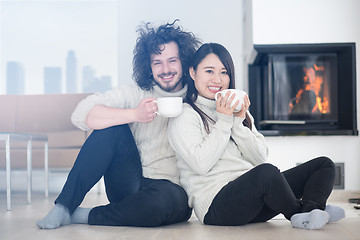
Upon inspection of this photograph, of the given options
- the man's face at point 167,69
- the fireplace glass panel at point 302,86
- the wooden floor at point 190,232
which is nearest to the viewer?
the wooden floor at point 190,232

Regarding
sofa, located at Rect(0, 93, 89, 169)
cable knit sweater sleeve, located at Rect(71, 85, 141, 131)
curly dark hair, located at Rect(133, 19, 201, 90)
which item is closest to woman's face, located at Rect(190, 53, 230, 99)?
curly dark hair, located at Rect(133, 19, 201, 90)

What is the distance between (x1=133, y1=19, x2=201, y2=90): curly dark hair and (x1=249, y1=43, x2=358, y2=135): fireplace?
1.62 meters

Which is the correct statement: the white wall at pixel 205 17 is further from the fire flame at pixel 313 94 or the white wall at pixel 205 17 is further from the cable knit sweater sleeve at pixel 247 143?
the cable knit sweater sleeve at pixel 247 143

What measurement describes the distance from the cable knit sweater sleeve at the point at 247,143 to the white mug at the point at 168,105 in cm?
24

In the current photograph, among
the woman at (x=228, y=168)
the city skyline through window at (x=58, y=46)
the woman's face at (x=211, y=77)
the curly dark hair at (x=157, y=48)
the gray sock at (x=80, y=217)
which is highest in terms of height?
the city skyline through window at (x=58, y=46)

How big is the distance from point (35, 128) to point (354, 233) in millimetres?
3369

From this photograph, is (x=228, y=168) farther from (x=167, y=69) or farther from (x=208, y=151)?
(x=167, y=69)

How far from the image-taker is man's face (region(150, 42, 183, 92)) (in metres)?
2.01

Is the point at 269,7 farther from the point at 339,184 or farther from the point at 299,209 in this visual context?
the point at 299,209

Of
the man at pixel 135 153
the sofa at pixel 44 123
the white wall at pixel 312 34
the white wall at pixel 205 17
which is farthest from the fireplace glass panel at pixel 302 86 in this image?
the man at pixel 135 153

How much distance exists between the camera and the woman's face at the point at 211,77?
6.26ft

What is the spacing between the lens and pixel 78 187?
6.07 ft

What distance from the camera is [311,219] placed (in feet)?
5.69

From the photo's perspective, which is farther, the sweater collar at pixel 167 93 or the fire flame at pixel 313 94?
the fire flame at pixel 313 94
